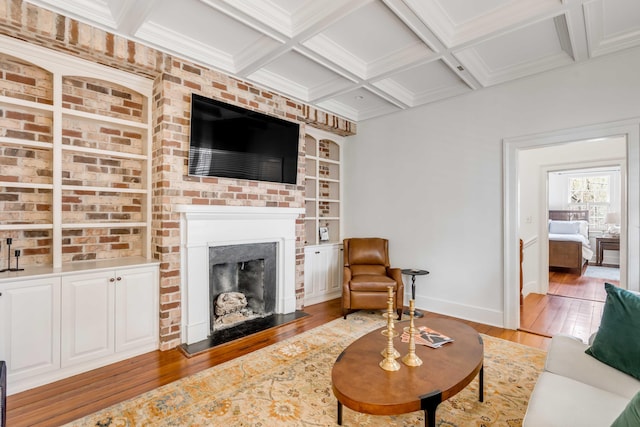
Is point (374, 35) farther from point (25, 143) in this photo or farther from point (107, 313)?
point (107, 313)

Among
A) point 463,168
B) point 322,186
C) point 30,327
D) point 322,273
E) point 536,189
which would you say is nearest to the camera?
point 30,327

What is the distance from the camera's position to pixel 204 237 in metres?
3.13

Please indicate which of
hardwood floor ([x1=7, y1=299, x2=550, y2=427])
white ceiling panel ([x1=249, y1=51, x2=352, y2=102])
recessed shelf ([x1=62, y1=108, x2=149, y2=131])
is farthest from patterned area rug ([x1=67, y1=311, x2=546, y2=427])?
white ceiling panel ([x1=249, y1=51, x2=352, y2=102])

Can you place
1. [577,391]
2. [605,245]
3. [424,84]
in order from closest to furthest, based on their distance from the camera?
1. [577,391]
2. [424,84]
3. [605,245]

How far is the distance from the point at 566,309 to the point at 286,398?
389cm

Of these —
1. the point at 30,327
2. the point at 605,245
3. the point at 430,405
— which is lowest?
the point at 430,405

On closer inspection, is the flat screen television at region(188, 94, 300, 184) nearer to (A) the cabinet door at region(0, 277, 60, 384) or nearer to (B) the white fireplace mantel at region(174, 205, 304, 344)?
(B) the white fireplace mantel at region(174, 205, 304, 344)

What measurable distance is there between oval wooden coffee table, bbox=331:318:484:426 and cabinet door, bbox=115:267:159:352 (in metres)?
1.91

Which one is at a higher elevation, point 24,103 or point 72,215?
point 24,103

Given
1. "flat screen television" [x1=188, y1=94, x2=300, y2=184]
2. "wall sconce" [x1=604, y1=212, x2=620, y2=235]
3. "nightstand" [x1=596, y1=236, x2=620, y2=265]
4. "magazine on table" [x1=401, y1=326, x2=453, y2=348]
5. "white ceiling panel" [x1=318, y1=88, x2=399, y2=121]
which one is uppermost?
"white ceiling panel" [x1=318, y1=88, x2=399, y2=121]

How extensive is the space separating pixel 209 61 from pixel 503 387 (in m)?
3.73

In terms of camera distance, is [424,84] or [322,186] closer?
[424,84]

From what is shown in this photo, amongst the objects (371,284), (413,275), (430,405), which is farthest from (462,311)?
(430,405)

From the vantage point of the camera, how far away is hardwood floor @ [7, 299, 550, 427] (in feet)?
6.63
